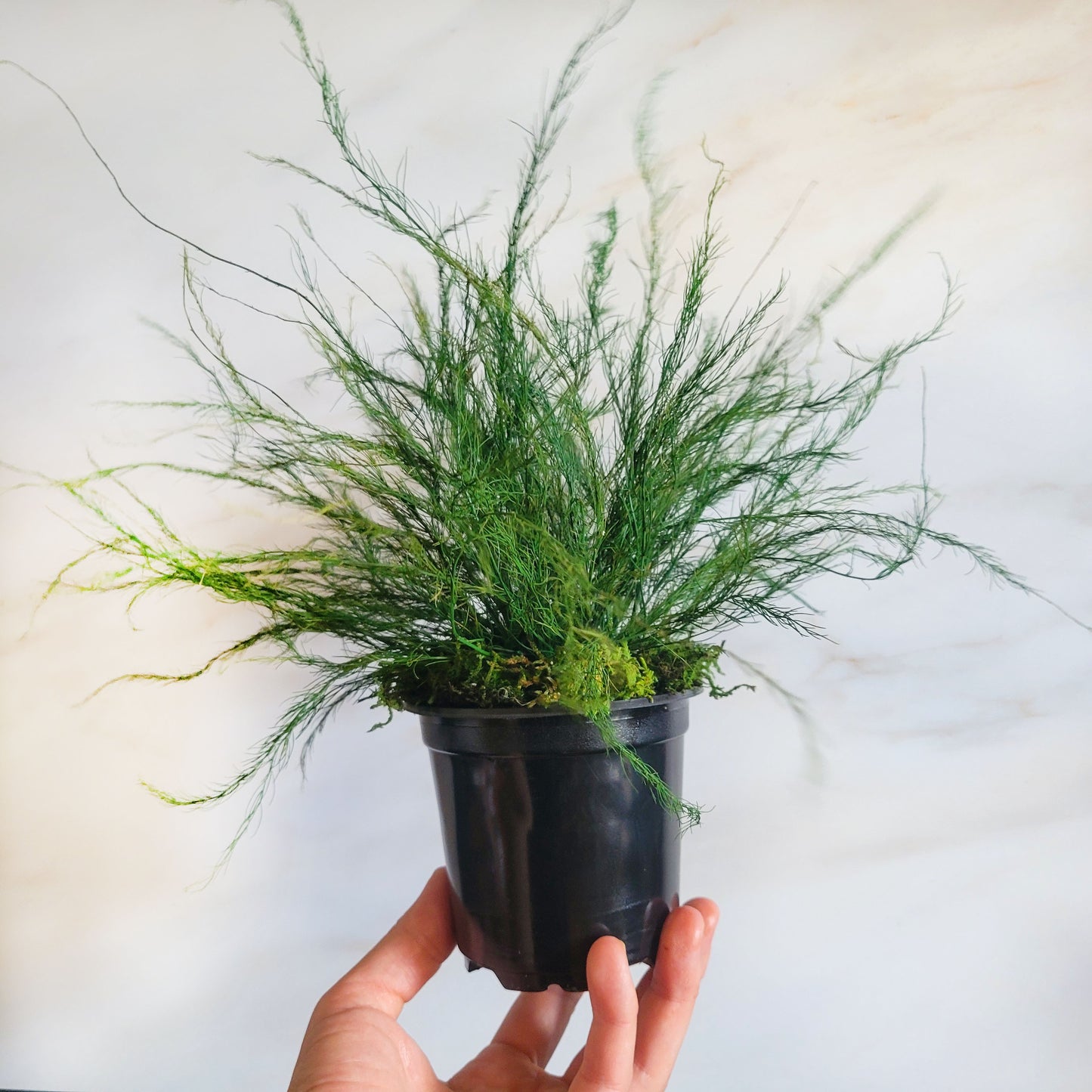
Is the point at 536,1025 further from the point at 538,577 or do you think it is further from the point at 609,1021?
the point at 538,577

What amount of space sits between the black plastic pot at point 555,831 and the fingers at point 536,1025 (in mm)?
136

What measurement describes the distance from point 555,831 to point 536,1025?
0.71 ft

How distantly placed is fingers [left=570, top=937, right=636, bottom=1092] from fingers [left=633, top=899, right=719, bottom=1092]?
0.15ft

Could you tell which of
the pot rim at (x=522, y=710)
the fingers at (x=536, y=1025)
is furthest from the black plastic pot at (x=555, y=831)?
the fingers at (x=536, y=1025)

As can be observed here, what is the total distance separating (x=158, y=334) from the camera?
2.37 ft

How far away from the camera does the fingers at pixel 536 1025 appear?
586mm

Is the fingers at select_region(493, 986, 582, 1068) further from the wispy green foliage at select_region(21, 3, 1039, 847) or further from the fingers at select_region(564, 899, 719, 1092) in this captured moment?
the wispy green foliage at select_region(21, 3, 1039, 847)

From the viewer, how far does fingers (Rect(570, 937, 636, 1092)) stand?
1.46 ft

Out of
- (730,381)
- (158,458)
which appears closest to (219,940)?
(158,458)

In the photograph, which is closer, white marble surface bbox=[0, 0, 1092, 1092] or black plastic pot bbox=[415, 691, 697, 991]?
black plastic pot bbox=[415, 691, 697, 991]

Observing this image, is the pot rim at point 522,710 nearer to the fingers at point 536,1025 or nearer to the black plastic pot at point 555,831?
the black plastic pot at point 555,831

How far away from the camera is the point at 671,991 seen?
0.51m

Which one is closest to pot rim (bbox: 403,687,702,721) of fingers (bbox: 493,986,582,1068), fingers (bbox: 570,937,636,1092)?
fingers (bbox: 570,937,636,1092)

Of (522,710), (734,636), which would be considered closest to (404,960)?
(522,710)
